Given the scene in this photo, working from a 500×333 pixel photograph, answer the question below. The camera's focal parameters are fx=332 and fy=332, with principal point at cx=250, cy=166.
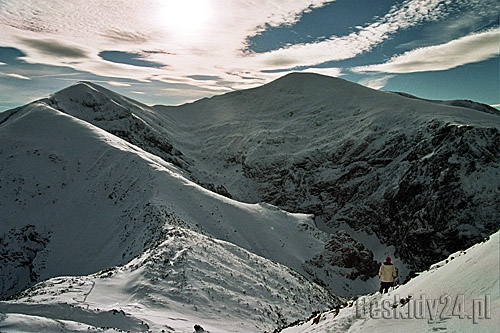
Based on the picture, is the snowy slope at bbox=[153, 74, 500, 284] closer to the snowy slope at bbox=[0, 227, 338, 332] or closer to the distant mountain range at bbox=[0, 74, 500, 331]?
the distant mountain range at bbox=[0, 74, 500, 331]

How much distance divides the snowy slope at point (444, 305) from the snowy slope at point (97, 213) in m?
18.3

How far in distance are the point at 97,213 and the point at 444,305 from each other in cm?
3324

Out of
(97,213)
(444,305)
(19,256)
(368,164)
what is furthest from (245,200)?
(444,305)

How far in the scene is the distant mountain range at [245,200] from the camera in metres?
21.0

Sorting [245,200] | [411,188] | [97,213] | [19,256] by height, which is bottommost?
[245,200]

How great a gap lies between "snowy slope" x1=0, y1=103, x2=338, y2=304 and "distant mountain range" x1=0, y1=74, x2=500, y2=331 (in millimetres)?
162

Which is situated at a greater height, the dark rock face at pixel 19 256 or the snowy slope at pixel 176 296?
the snowy slope at pixel 176 296

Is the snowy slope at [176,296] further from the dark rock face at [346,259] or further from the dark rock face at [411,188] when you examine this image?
the dark rock face at [411,188]

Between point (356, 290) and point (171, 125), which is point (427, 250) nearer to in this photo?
point (356, 290)

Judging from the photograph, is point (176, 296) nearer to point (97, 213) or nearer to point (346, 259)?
point (97, 213)

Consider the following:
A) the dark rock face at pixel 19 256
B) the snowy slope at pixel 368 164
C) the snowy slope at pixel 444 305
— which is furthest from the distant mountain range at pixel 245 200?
the snowy slope at pixel 444 305

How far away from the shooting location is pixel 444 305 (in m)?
7.05

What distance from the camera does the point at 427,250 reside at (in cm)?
4612

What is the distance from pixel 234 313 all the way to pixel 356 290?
24.4 meters
